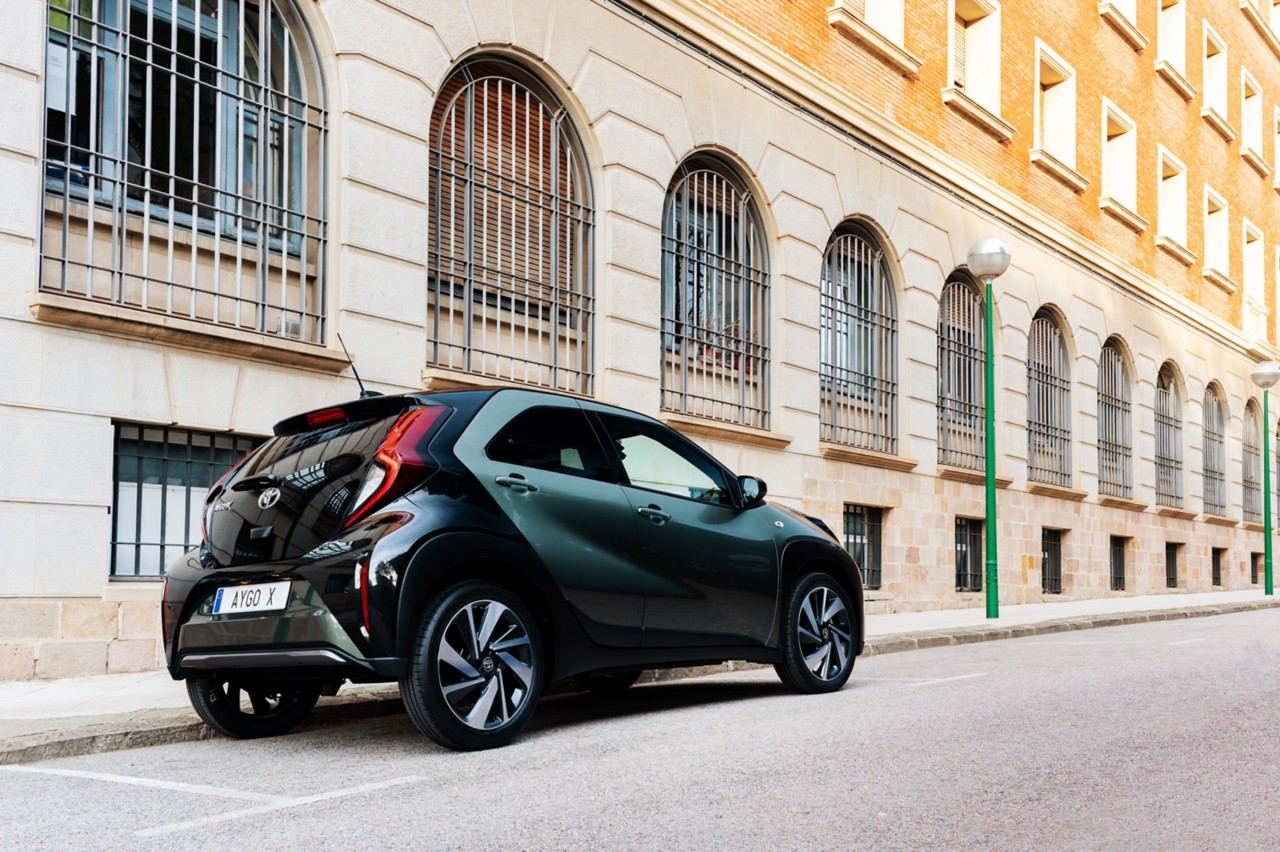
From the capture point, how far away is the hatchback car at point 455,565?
5578 mm

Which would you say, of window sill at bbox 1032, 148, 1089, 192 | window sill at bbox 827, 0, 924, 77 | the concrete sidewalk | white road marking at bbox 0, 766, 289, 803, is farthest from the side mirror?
window sill at bbox 1032, 148, 1089, 192

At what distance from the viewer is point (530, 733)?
21.2 feet

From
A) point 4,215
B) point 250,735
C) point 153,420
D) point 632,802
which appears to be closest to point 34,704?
point 250,735

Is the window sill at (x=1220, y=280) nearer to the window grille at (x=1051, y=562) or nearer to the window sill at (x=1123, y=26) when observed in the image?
the window sill at (x=1123, y=26)

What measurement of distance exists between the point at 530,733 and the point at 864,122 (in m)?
12.5

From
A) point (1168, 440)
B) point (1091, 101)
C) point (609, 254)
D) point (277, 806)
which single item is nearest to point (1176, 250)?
point (1168, 440)

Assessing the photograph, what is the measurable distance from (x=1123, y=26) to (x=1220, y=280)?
319 inches

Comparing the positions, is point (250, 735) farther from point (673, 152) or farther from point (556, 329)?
point (673, 152)

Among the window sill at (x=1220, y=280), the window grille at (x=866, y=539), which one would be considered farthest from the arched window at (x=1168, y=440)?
the window grille at (x=866, y=539)

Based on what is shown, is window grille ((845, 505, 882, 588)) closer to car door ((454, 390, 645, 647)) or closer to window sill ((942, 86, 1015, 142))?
window sill ((942, 86, 1015, 142))

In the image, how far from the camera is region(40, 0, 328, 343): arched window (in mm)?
9141

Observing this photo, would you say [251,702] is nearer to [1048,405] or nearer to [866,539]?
[866,539]

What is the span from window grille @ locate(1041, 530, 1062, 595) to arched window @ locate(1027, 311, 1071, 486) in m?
0.89

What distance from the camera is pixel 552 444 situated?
655cm
